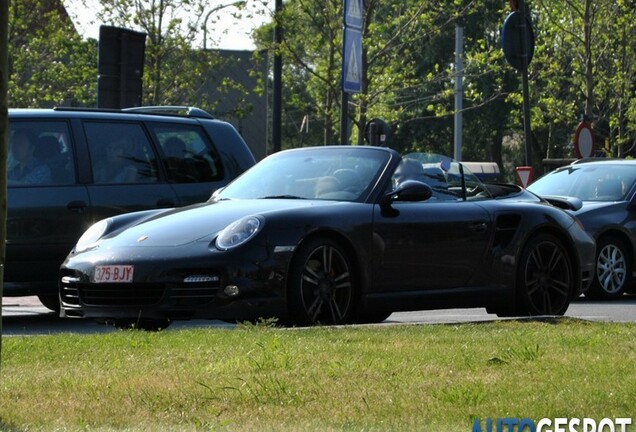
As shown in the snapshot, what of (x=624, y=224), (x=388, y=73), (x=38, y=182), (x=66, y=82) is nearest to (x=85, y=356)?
(x=38, y=182)

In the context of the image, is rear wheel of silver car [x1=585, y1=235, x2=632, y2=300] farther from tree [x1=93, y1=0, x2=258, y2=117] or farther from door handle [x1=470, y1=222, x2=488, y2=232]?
tree [x1=93, y1=0, x2=258, y2=117]

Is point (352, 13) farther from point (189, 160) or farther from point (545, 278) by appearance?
point (545, 278)

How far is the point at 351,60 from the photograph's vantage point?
1794 centimetres

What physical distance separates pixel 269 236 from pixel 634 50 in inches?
1325

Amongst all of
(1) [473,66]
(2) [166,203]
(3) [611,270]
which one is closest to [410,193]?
(2) [166,203]

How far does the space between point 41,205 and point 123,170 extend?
3.13 ft

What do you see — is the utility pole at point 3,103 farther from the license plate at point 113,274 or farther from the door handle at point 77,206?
the door handle at point 77,206

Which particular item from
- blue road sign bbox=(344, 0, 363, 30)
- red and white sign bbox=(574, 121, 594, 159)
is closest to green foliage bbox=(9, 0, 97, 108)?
red and white sign bbox=(574, 121, 594, 159)

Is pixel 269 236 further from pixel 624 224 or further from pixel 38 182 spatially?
pixel 624 224

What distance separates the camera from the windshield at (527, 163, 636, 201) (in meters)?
17.5

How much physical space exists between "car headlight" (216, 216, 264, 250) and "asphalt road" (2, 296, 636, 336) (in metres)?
1.37

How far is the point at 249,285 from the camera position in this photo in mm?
10094

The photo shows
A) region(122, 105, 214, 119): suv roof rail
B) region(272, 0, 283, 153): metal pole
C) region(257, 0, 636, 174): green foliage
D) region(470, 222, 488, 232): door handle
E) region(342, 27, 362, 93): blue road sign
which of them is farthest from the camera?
region(257, 0, 636, 174): green foliage

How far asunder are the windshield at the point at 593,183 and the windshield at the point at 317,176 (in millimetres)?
6239
